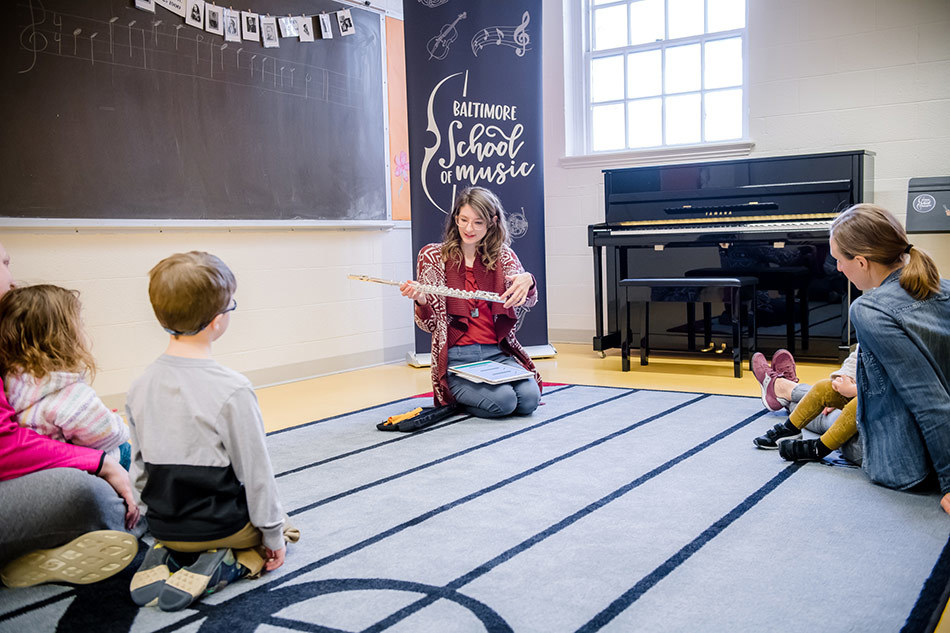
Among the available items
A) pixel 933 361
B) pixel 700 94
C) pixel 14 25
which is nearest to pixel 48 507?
pixel 933 361

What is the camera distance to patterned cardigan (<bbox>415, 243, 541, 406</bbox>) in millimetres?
3303

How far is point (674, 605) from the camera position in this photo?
4.99 ft

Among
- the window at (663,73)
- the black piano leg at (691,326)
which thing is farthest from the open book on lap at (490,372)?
the window at (663,73)

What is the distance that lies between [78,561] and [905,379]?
191 cm

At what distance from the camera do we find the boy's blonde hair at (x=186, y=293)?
1.59 metres

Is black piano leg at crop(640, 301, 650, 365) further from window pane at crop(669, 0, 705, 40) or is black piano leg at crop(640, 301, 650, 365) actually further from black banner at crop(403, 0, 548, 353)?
window pane at crop(669, 0, 705, 40)

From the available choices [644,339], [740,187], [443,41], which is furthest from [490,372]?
[443,41]

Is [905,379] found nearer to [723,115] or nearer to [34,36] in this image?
[34,36]

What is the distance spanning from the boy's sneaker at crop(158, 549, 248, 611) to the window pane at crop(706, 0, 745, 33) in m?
4.52

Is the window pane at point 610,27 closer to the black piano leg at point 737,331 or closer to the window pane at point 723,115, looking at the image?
the window pane at point 723,115

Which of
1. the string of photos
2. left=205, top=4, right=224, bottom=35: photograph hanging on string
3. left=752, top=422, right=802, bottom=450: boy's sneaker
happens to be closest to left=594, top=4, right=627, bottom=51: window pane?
the string of photos

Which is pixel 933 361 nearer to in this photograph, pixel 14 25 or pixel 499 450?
pixel 499 450

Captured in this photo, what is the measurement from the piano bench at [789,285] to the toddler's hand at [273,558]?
11.0 ft

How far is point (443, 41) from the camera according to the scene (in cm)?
461
